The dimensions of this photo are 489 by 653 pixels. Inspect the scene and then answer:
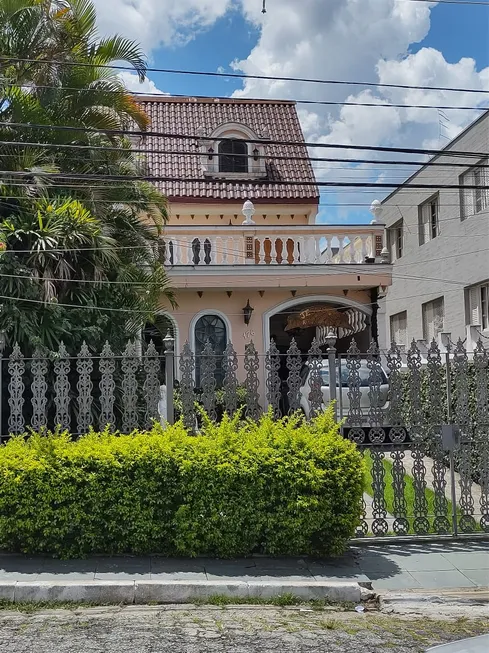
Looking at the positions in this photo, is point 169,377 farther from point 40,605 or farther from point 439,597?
point 439,597

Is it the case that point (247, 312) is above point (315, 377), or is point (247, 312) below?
above

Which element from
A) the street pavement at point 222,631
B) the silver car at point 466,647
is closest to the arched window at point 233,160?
the street pavement at point 222,631

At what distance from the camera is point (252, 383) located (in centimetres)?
780

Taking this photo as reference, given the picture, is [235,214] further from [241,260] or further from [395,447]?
[395,447]

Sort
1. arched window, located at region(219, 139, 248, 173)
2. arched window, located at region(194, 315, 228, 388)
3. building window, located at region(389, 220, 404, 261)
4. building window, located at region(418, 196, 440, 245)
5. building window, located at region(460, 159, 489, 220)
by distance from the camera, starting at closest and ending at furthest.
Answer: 1. arched window, located at region(194, 315, 228, 388)
2. building window, located at region(460, 159, 489, 220)
3. arched window, located at region(219, 139, 248, 173)
4. building window, located at region(418, 196, 440, 245)
5. building window, located at region(389, 220, 404, 261)

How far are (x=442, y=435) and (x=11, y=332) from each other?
18.6ft

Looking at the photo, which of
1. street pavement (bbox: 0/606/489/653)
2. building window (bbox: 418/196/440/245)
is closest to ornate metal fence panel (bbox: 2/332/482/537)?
street pavement (bbox: 0/606/489/653)

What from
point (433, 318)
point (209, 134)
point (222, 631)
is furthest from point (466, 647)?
point (433, 318)

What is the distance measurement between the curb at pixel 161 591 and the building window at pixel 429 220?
17.3 m

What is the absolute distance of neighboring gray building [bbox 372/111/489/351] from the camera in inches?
744

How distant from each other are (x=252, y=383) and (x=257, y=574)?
221 cm

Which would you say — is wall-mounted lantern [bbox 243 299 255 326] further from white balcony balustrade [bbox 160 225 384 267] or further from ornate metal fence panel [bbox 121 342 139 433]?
ornate metal fence panel [bbox 121 342 139 433]

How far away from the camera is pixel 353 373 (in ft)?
26.1

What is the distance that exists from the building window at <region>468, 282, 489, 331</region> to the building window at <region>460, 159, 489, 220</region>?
7.22 feet
